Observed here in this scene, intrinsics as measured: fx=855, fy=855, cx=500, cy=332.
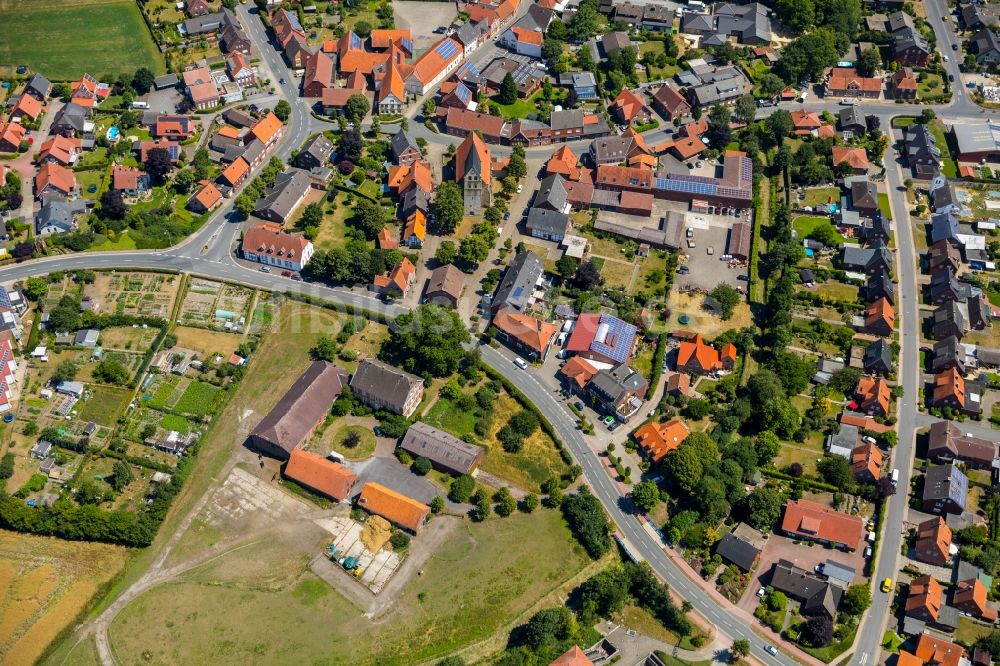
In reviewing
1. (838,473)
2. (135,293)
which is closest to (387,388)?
(135,293)

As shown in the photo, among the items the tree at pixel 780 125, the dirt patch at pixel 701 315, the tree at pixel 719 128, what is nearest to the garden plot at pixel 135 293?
the dirt patch at pixel 701 315

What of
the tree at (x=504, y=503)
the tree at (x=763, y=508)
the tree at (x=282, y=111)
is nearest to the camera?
the tree at (x=763, y=508)

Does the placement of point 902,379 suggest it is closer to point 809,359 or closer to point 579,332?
point 809,359

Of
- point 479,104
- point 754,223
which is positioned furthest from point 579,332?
point 479,104

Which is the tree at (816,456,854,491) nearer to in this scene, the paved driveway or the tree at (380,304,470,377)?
the paved driveway

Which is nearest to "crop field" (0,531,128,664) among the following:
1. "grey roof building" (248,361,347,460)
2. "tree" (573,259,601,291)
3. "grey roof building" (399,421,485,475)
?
"grey roof building" (248,361,347,460)

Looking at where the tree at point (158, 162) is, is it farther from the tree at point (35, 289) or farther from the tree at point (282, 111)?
the tree at point (35, 289)
